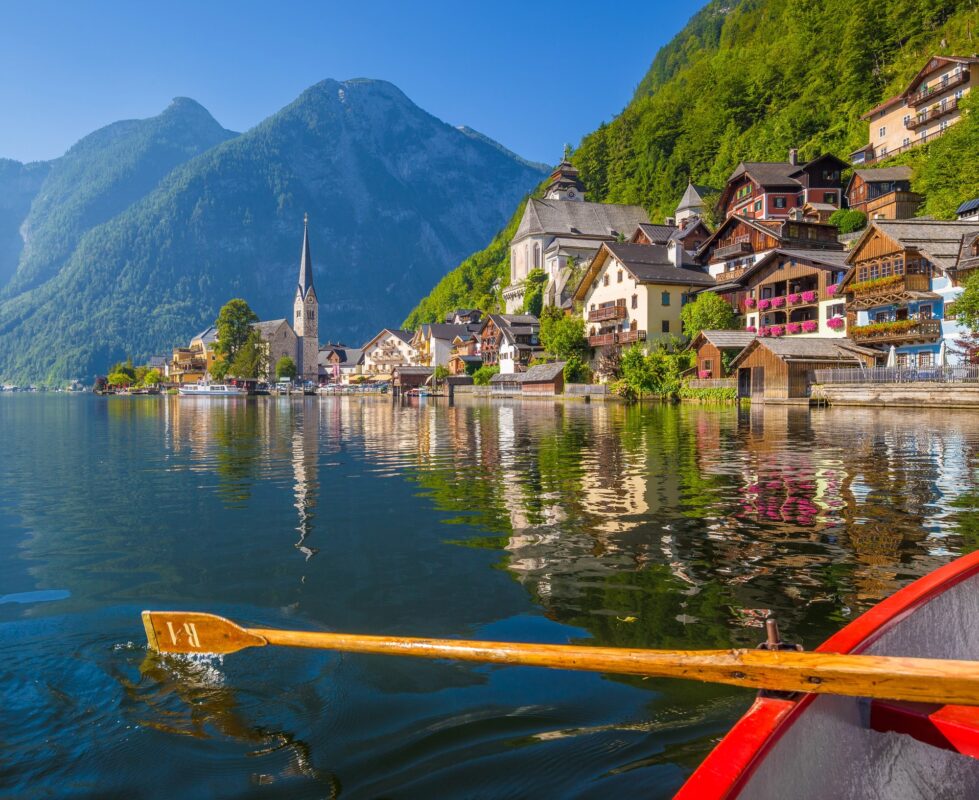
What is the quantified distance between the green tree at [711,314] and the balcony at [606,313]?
28.8ft

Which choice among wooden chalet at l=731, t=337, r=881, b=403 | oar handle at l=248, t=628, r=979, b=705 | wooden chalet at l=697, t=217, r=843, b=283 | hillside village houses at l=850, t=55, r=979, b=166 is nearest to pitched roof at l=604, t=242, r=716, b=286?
wooden chalet at l=697, t=217, r=843, b=283

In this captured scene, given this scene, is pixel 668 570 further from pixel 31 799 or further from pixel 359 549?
pixel 31 799

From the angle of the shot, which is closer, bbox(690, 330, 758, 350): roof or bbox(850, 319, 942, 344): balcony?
bbox(850, 319, 942, 344): balcony

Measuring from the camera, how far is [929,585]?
3.83m

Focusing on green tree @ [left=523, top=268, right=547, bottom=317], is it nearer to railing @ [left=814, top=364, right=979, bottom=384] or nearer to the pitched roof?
the pitched roof

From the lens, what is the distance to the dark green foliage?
66.6m

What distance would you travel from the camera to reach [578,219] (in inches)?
4441

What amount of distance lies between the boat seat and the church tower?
174m

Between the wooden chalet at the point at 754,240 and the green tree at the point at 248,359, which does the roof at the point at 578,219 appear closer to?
the wooden chalet at the point at 754,240

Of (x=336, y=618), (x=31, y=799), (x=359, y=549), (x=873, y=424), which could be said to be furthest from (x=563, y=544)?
(x=873, y=424)

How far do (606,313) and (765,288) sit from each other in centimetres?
1901

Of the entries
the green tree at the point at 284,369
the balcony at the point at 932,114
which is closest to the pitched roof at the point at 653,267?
the balcony at the point at 932,114

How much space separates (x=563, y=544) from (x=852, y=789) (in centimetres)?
712

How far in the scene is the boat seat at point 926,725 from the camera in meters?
3.65
